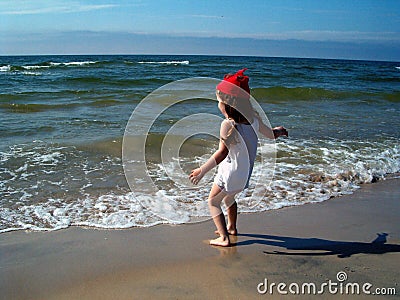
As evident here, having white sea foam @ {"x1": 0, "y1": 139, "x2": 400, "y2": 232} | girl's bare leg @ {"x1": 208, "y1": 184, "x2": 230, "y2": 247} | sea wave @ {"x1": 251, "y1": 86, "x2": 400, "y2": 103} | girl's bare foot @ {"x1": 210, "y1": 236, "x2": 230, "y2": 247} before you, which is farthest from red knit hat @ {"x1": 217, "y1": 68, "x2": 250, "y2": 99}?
sea wave @ {"x1": 251, "y1": 86, "x2": 400, "y2": 103}

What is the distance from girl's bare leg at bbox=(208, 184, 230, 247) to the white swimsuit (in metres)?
0.07

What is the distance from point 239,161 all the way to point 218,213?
50 cm

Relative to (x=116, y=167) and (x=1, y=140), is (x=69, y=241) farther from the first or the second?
(x=1, y=140)

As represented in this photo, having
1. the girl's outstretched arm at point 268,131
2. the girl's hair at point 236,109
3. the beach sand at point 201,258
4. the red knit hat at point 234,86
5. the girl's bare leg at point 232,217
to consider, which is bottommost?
the beach sand at point 201,258

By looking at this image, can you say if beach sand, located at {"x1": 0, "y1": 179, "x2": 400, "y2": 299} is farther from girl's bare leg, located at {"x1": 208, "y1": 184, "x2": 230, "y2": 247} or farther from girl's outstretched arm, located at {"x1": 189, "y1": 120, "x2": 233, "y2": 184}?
girl's outstretched arm, located at {"x1": 189, "y1": 120, "x2": 233, "y2": 184}

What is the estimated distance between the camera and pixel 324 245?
336cm

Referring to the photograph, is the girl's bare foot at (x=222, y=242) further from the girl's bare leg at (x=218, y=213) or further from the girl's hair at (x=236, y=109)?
the girl's hair at (x=236, y=109)

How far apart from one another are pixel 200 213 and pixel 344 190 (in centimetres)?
192

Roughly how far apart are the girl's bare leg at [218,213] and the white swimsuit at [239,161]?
0.07 m

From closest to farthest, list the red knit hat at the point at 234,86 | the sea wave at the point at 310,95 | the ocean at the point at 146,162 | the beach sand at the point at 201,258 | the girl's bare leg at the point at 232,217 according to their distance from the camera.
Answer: the beach sand at the point at 201,258 < the red knit hat at the point at 234,86 < the girl's bare leg at the point at 232,217 < the ocean at the point at 146,162 < the sea wave at the point at 310,95

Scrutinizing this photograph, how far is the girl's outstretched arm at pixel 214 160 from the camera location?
2.95m

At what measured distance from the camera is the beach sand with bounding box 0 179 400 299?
269 centimetres

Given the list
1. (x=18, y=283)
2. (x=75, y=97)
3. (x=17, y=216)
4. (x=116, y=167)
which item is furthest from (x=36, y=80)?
(x=18, y=283)

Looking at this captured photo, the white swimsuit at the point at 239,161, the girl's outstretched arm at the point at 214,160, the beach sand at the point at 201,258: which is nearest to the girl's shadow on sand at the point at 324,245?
the beach sand at the point at 201,258
